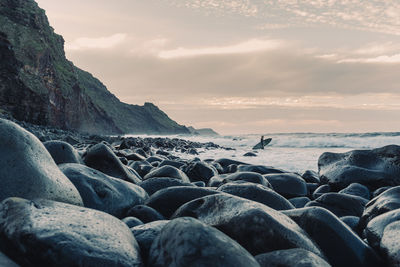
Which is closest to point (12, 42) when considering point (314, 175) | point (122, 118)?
point (314, 175)

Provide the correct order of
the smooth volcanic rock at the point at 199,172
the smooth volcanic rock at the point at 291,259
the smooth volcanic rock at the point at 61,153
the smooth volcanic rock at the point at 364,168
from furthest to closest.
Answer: the smooth volcanic rock at the point at 199,172 < the smooth volcanic rock at the point at 364,168 < the smooth volcanic rock at the point at 61,153 < the smooth volcanic rock at the point at 291,259

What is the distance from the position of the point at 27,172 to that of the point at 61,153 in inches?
71.9

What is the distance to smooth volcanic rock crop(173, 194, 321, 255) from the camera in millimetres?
1987

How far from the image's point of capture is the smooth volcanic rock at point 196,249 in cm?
154

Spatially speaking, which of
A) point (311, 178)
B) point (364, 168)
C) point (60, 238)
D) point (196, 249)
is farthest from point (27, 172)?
point (311, 178)

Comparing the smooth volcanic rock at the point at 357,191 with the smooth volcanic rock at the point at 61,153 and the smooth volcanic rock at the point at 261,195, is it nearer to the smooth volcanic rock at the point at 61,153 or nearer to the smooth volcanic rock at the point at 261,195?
the smooth volcanic rock at the point at 261,195

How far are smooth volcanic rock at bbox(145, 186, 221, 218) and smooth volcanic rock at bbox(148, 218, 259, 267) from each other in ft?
4.02

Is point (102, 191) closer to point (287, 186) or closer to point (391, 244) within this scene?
point (391, 244)

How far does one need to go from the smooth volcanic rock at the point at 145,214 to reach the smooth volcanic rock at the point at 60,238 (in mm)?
803

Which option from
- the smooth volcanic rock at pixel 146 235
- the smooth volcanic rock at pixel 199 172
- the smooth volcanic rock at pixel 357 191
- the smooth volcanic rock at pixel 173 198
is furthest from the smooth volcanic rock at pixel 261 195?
the smooth volcanic rock at pixel 199 172

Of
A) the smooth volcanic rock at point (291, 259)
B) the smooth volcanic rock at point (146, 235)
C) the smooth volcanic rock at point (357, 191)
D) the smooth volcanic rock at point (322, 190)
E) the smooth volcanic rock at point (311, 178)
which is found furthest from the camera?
the smooth volcanic rock at point (311, 178)

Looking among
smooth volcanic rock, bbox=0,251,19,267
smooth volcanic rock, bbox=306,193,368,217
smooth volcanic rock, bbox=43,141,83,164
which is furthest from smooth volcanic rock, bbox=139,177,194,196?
smooth volcanic rock, bbox=0,251,19,267

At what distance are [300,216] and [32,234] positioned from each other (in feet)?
5.24

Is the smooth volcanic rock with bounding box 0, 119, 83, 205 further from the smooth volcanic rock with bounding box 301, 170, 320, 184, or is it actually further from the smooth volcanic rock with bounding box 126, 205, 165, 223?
the smooth volcanic rock with bounding box 301, 170, 320, 184
